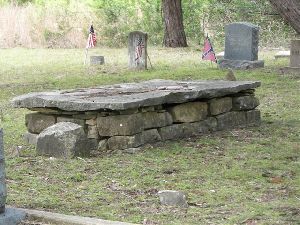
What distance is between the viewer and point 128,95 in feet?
31.1

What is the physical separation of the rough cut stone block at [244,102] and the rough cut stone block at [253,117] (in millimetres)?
98

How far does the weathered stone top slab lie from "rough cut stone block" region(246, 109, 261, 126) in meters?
0.40

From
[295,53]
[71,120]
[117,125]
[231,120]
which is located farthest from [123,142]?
[295,53]

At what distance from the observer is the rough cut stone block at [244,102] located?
10578 mm

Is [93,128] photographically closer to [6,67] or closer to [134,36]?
[134,36]

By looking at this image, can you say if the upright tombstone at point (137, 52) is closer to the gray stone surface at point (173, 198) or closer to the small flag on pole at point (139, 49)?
the small flag on pole at point (139, 49)

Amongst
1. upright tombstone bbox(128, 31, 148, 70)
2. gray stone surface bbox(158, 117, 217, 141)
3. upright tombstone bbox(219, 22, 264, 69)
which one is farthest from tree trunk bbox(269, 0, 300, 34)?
upright tombstone bbox(128, 31, 148, 70)

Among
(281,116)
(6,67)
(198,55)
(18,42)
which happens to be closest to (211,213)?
(281,116)

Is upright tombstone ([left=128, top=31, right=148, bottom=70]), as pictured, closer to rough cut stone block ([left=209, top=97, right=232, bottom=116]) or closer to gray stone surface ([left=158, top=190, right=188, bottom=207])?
rough cut stone block ([left=209, top=97, right=232, bottom=116])

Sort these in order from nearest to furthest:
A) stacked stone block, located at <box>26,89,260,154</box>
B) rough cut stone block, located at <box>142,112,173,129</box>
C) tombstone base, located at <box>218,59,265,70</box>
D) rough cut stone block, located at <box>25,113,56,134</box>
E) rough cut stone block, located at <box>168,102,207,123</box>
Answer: stacked stone block, located at <box>26,89,260,154</box> < rough cut stone block, located at <box>142,112,173,129</box> < rough cut stone block, located at <box>25,113,56,134</box> < rough cut stone block, located at <box>168,102,207,123</box> < tombstone base, located at <box>218,59,265,70</box>

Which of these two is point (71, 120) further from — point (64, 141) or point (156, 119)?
point (156, 119)

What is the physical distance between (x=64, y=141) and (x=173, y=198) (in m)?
2.28

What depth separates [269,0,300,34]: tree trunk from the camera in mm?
7215

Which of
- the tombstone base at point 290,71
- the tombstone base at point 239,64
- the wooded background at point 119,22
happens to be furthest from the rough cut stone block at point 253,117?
the wooded background at point 119,22
